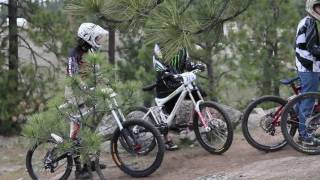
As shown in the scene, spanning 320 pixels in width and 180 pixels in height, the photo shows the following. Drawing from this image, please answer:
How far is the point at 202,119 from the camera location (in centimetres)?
632

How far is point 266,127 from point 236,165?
0.52 m

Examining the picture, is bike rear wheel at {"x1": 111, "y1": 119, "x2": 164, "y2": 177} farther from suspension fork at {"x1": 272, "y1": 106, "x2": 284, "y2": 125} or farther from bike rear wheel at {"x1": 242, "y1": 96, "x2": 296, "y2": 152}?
suspension fork at {"x1": 272, "y1": 106, "x2": 284, "y2": 125}

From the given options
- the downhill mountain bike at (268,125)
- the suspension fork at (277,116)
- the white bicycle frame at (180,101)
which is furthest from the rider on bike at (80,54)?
the suspension fork at (277,116)

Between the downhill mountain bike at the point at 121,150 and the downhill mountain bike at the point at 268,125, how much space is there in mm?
1063

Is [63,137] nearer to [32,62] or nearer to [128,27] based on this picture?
[128,27]

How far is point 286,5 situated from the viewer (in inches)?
490

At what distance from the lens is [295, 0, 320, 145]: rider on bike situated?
18.3 feet

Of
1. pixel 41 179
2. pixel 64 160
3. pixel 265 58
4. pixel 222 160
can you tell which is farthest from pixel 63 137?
pixel 265 58

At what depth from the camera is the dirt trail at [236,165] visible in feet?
17.2

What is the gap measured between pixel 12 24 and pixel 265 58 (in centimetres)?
549

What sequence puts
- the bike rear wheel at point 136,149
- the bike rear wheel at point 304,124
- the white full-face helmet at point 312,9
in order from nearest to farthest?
the white full-face helmet at point 312,9
the bike rear wheel at point 304,124
the bike rear wheel at point 136,149

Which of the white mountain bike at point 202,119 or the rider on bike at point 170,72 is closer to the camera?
the white mountain bike at point 202,119

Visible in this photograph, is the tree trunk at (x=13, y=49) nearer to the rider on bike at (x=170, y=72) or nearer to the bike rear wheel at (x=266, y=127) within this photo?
the rider on bike at (x=170, y=72)

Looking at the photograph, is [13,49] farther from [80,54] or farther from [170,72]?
[80,54]
